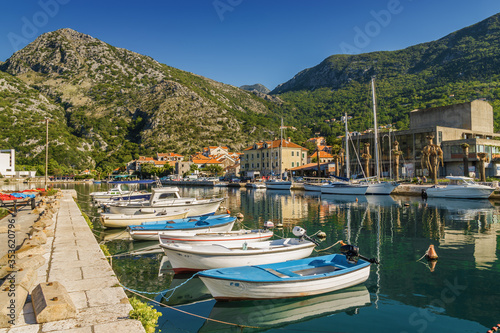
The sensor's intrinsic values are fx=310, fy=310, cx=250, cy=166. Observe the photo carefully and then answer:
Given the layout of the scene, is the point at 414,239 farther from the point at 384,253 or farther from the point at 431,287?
the point at 431,287

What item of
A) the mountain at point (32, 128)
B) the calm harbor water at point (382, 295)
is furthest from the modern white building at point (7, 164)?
the calm harbor water at point (382, 295)

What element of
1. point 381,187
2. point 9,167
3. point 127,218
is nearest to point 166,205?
point 127,218

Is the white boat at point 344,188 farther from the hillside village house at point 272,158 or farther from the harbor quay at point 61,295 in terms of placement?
the harbor quay at point 61,295

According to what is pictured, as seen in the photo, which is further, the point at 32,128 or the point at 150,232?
the point at 32,128

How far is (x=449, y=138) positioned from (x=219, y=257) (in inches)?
2586

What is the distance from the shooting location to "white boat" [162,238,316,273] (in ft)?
35.7

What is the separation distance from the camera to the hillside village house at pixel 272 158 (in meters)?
88.1

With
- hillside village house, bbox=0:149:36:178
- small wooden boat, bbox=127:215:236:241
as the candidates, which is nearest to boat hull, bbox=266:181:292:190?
small wooden boat, bbox=127:215:236:241

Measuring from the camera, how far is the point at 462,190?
1548 inches

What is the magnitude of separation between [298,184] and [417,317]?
5656cm

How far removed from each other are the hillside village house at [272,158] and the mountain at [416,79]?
81.9ft

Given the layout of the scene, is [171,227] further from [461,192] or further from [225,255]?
[461,192]

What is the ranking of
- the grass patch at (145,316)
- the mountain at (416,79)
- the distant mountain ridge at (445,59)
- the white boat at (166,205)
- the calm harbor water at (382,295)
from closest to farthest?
the grass patch at (145,316)
the calm harbor water at (382,295)
the white boat at (166,205)
the mountain at (416,79)
the distant mountain ridge at (445,59)

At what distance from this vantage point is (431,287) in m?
10.5
